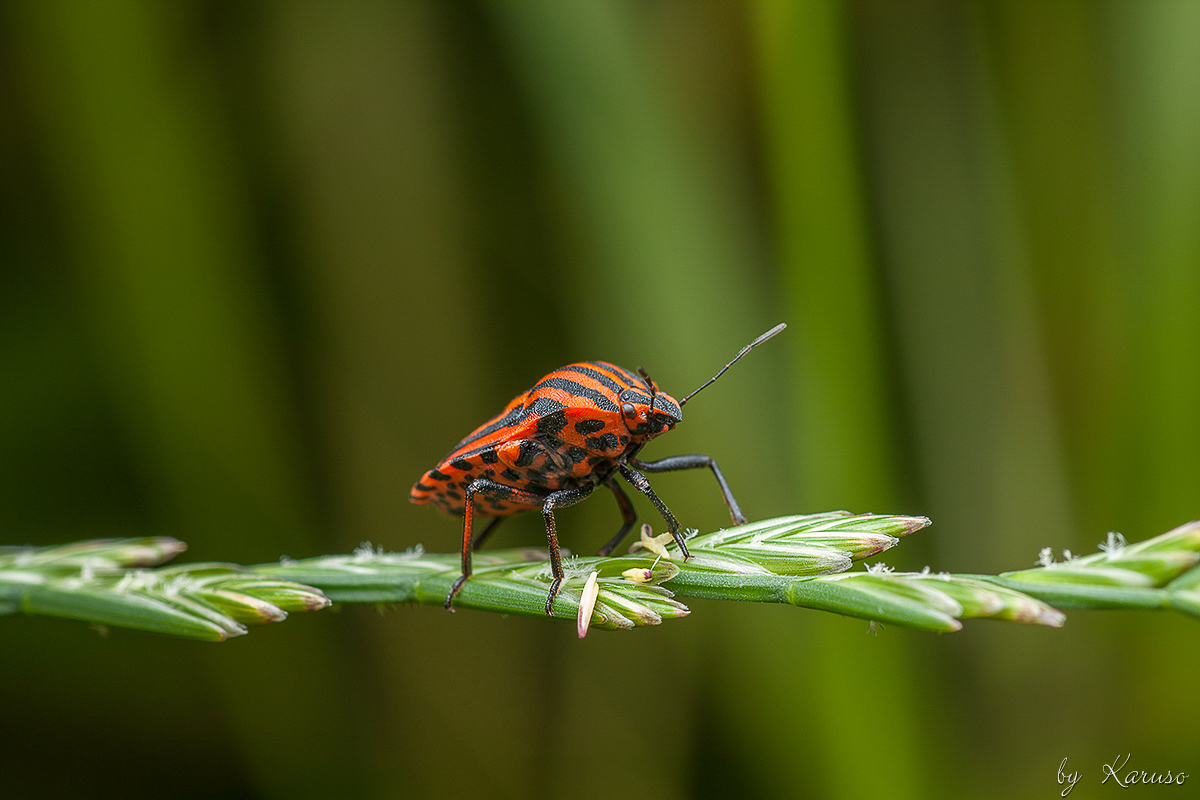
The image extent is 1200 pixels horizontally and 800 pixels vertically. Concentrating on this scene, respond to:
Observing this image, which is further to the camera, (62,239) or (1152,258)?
(62,239)

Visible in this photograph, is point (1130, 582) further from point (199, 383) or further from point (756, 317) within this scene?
point (199, 383)

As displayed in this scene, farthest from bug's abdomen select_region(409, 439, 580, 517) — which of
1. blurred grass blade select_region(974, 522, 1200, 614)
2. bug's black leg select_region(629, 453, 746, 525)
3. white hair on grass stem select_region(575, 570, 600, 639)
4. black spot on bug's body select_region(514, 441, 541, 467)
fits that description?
blurred grass blade select_region(974, 522, 1200, 614)

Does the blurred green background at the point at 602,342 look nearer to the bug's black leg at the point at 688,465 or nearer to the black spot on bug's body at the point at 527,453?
the bug's black leg at the point at 688,465

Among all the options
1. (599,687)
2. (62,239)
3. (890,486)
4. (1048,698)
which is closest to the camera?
(890,486)

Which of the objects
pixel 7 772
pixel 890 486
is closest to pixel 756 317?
pixel 890 486

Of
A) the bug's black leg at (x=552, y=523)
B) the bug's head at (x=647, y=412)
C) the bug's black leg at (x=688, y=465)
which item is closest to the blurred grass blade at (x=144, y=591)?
the bug's black leg at (x=552, y=523)

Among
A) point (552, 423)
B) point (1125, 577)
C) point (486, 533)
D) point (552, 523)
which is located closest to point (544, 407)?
point (552, 423)

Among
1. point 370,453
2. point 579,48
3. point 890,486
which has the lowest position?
point 890,486
